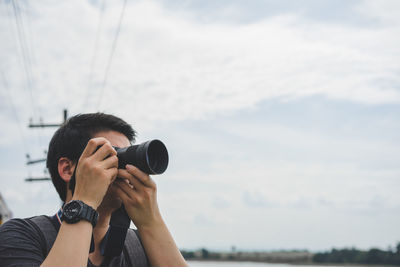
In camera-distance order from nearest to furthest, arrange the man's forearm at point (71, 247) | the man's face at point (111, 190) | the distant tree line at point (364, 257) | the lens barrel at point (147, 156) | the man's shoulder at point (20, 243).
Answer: the man's forearm at point (71, 247) → the man's shoulder at point (20, 243) → the lens barrel at point (147, 156) → the man's face at point (111, 190) → the distant tree line at point (364, 257)

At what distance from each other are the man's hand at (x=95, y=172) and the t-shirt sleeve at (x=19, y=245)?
0.20 m

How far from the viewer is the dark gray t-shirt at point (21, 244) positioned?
1.26 meters

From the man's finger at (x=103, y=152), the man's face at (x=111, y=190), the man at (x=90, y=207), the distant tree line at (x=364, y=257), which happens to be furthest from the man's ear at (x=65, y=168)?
the distant tree line at (x=364, y=257)

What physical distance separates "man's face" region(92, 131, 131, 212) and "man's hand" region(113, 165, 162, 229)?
0.11 feet

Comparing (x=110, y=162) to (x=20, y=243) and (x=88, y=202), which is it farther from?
(x=20, y=243)

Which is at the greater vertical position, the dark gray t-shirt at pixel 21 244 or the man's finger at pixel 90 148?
the man's finger at pixel 90 148

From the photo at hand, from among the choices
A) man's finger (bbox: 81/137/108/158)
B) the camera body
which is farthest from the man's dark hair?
man's finger (bbox: 81/137/108/158)

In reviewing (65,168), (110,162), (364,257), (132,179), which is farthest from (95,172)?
(364,257)

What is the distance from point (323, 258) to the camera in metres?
56.8

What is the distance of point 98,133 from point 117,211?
31cm

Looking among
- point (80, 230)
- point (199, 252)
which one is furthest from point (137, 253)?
point (199, 252)

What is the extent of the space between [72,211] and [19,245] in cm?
22

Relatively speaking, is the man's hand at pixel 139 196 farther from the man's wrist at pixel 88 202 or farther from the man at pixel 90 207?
the man's wrist at pixel 88 202

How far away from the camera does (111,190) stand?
1509 millimetres
